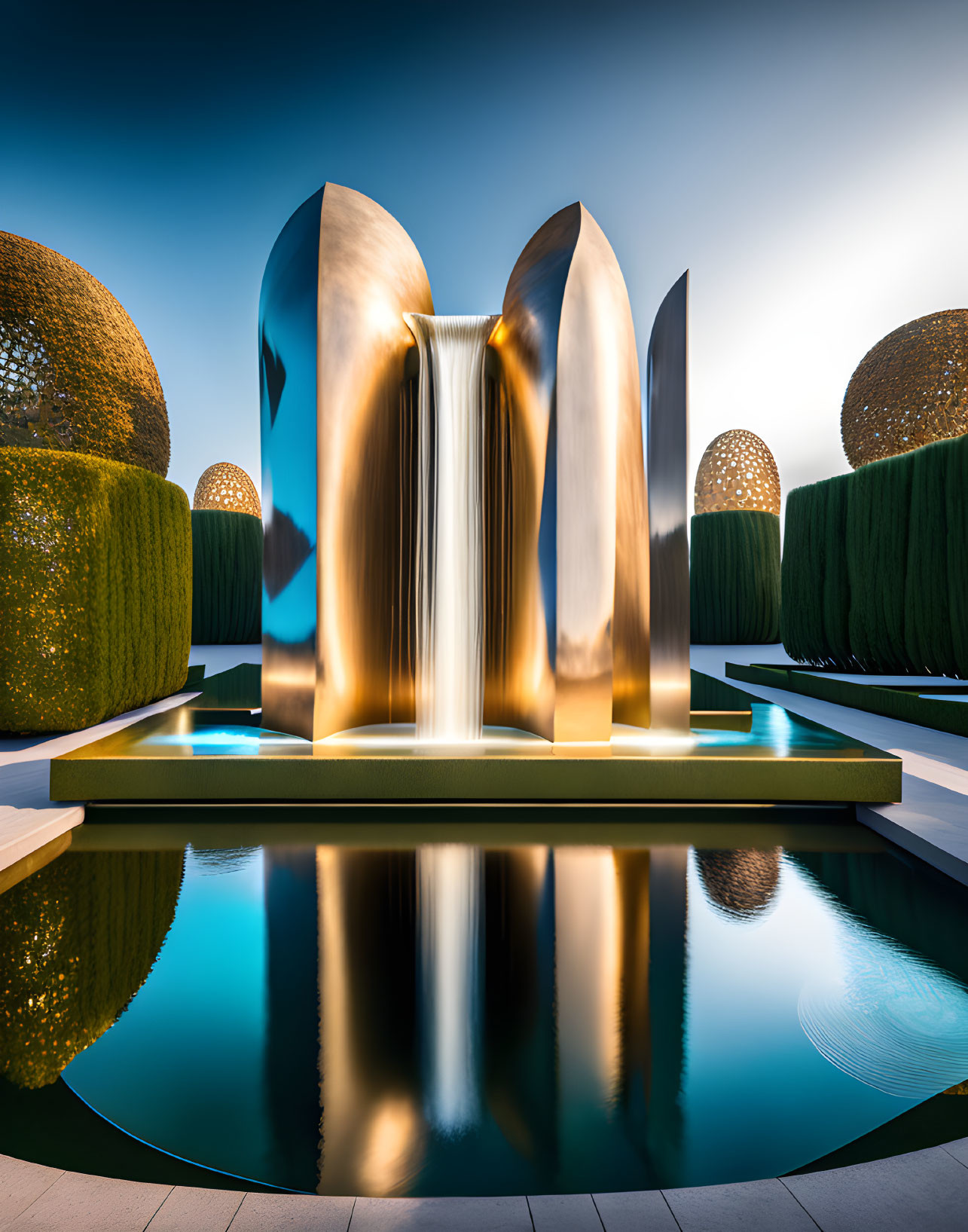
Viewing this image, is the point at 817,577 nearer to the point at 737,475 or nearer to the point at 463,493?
the point at 463,493

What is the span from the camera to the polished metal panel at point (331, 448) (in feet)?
14.6

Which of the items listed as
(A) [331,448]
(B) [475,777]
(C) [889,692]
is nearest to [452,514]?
(A) [331,448]

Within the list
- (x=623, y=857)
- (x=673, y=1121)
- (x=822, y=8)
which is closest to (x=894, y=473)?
(x=822, y=8)

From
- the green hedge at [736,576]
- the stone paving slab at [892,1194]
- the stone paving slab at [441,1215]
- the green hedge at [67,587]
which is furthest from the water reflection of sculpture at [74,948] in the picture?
the green hedge at [736,576]

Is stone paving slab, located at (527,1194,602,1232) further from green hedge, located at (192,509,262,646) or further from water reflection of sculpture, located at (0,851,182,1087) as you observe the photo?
green hedge, located at (192,509,262,646)

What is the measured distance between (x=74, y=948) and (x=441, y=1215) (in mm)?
1771

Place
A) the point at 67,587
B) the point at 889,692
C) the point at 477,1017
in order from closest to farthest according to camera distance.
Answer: the point at 477,1017, the point at 67,587, the point at 889,692

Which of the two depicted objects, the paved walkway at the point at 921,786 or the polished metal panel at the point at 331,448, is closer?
the paved walkway at the point at 921,786

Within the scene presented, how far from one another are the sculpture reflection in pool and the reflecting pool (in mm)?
1594

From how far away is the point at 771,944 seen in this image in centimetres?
231

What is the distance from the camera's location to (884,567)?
28.1 feet

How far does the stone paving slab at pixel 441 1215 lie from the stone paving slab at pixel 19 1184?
43 cm

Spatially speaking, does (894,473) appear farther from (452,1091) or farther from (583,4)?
(452,1091)

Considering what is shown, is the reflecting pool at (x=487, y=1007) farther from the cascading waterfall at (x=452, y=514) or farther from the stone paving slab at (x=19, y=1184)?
the cascading waterfall at (x=452, y=514)
